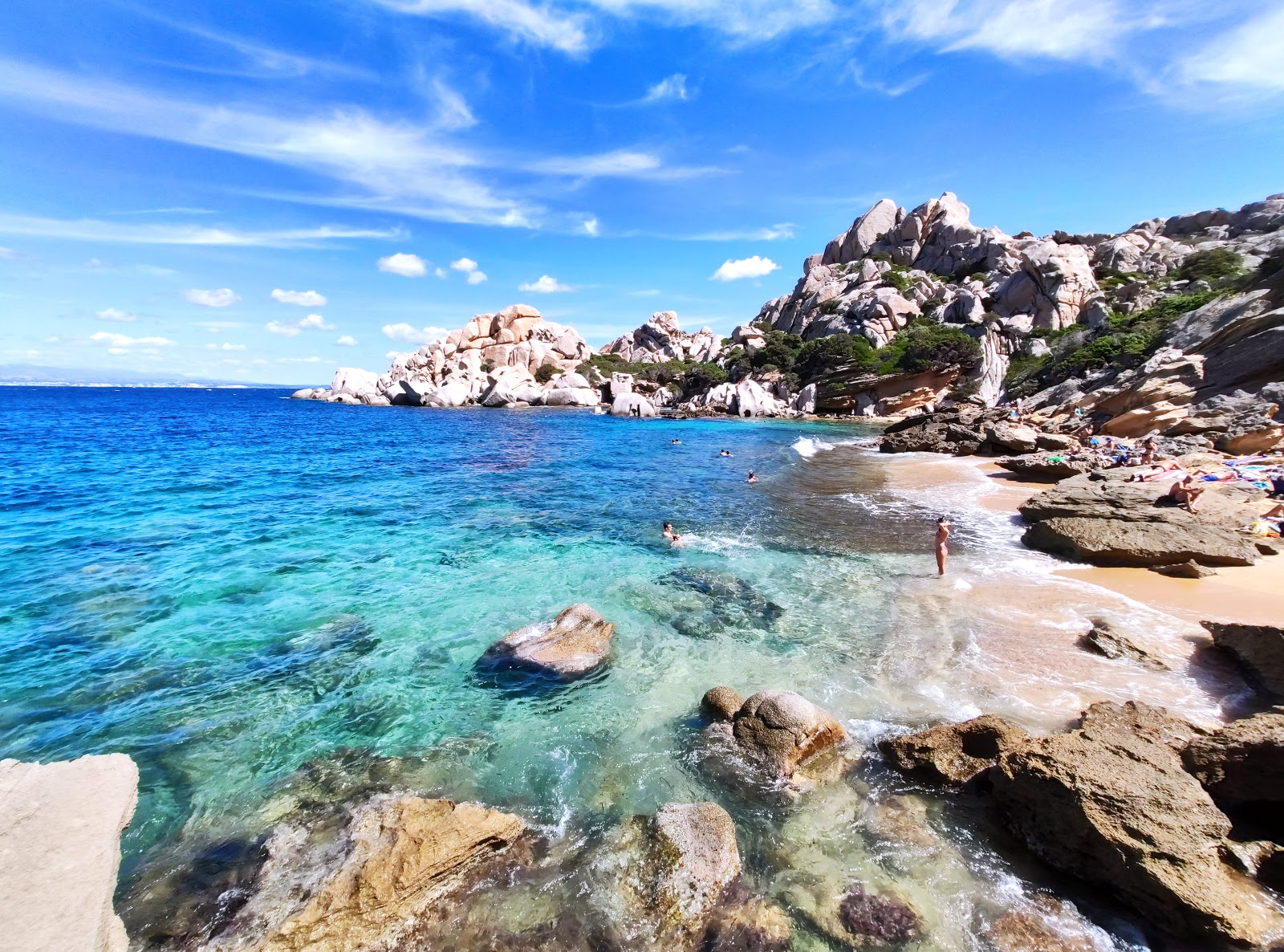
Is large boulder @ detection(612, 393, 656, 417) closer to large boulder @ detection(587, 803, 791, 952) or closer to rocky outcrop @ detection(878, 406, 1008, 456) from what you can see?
rocky outcrop @ detection(878, 406, 1008, 456)

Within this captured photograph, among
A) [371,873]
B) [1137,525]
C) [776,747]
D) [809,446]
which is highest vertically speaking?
[1137,525]

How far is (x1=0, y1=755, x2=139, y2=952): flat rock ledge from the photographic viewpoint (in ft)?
13.8

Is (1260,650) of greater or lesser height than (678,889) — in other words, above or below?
above

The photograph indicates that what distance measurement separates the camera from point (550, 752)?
756cm

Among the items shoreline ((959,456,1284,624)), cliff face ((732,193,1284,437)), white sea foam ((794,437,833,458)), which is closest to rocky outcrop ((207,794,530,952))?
shoreline ((959,456,1284,624))

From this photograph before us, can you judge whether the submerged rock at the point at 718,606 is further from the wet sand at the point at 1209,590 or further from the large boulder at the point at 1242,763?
the wet sand at the point at 1209,590

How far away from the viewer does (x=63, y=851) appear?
5.00 meters

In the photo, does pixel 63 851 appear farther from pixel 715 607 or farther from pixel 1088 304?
pixel 1088 304

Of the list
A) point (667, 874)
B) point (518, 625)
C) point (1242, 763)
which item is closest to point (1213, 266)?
point (1242, 763)

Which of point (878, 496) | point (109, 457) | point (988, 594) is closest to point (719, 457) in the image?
point (878, 496)

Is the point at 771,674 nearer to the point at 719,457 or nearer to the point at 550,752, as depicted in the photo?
the point at 550,752

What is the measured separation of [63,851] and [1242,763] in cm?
1203

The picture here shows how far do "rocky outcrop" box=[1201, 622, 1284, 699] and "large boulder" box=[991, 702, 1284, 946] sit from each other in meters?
3.41

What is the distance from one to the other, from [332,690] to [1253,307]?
4963cm
